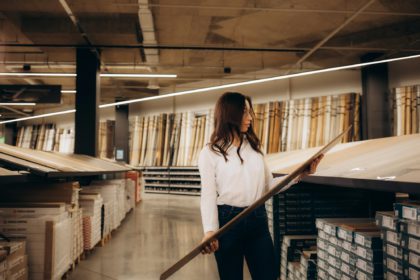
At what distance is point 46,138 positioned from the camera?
15094 mm

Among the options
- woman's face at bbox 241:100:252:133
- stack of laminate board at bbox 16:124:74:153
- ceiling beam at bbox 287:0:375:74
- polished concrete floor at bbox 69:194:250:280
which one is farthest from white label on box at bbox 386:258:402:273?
stack of laminate board at bbox 16:124:74:153

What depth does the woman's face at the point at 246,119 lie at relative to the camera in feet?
6.28

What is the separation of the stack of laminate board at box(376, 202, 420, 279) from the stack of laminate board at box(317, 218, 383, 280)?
9 cm

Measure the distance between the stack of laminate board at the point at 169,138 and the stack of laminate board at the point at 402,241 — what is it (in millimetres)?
9892

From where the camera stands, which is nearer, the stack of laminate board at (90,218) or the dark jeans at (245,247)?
the dark jeans at (245,247)

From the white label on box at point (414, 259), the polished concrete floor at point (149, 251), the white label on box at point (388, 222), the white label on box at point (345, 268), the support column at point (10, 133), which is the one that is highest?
the support column at point (10, 133)

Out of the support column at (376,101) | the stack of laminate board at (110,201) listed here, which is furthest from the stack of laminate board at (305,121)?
the stack of laminate board at (110,201)

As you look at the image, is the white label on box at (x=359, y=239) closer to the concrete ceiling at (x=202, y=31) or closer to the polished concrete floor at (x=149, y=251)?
the polished concrete floor at (x=149, y=251)

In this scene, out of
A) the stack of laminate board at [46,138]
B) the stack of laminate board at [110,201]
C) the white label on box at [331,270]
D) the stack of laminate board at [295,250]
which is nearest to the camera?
the white label on box at [331,270]

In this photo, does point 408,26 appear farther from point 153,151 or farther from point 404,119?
point 153,151

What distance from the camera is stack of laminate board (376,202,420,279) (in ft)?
4.67

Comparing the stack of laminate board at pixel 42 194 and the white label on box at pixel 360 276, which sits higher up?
the stack of laminate board at pixel 42 194

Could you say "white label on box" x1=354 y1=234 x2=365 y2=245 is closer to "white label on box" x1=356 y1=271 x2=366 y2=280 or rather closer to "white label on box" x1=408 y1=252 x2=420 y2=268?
"white label on box" x1=356 y1=271 x2=366 y2=280

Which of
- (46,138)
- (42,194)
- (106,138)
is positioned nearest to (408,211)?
(42,194)
